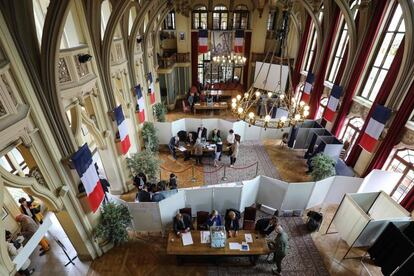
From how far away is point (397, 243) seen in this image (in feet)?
17.5

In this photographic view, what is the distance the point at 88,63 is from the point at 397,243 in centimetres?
913

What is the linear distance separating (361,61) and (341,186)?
5231 millimetres

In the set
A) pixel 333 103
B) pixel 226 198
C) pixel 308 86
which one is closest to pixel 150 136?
pixel 226 198

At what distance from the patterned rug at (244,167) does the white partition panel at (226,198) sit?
1.73 m

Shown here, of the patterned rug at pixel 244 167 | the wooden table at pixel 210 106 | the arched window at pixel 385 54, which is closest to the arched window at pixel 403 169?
the arched window at pixel 385 54

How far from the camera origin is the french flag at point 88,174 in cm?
490

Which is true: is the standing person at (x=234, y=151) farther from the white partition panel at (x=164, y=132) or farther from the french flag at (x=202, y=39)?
the french flag at (x=202, y=39)

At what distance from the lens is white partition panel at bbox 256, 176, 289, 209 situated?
6.88 metres

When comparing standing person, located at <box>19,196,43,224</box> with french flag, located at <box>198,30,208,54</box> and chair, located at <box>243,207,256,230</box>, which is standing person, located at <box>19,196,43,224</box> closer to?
→ chair, located at <box>243,207,256,230</box>

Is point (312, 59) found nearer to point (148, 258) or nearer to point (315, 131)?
point (315, 131)

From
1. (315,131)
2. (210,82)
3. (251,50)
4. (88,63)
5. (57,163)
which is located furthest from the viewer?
(210,82)

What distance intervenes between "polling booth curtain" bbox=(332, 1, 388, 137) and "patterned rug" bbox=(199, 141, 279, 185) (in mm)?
3596

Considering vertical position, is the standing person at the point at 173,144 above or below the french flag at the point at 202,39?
below

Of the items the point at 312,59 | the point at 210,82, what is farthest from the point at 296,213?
the point at 210,82
